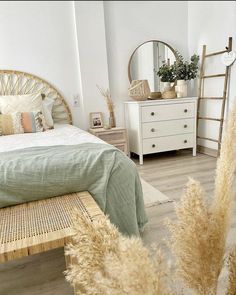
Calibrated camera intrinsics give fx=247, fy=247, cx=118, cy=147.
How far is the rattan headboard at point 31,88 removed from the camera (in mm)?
2947

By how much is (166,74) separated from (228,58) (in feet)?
2.51

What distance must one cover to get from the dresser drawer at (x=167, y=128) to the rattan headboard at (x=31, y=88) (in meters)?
1.02

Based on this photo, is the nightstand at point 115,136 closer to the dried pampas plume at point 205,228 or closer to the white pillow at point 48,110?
the white pillow at point 48,110

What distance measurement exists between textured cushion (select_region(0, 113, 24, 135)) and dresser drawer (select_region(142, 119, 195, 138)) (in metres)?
1.45

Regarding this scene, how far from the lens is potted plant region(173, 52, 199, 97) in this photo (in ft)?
10.7

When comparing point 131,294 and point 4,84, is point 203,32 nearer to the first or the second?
point 4,84

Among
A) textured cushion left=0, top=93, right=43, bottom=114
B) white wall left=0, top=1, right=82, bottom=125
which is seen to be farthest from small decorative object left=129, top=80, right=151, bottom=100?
textured cushion left=0, top=93, right=43, bottom=114

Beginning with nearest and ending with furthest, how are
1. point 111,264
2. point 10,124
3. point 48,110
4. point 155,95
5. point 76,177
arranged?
point 111,264
point 76,177
point 10,124
point 48,110
point 155,95

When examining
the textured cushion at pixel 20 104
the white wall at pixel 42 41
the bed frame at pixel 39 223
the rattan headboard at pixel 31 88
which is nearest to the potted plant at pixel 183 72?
the white wall at pixel 42 41

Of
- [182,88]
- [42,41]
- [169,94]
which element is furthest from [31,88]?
[182,88]

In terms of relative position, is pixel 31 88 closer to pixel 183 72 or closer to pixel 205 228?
pixel 183 72

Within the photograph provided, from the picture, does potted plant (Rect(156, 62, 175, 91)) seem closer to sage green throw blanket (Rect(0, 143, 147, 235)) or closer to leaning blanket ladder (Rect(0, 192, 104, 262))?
sage green throw blanket (Rect(0, 143, 147, 235))

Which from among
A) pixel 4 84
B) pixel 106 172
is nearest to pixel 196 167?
pixel 106 172

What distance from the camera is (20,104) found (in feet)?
8.70
